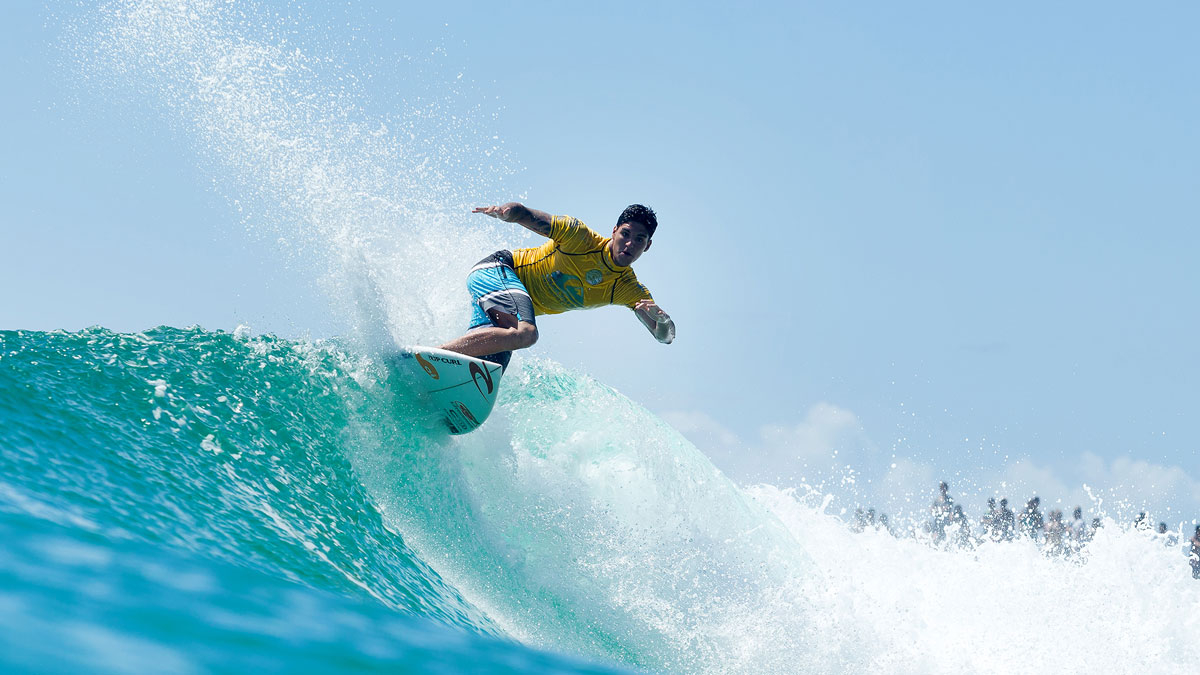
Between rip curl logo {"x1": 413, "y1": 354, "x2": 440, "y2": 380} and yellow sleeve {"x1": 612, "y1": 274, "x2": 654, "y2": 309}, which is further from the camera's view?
yellow sleeve {"x1": 612, "y1": 274, "x2": 654, "y2": 309}

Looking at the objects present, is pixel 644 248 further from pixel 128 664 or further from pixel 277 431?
pixel 128 664

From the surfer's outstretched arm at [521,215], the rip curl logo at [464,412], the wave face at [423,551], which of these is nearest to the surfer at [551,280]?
the surfer's outstretched arm at [521,215]

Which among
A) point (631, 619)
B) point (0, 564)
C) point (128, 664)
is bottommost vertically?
point (128, 664)

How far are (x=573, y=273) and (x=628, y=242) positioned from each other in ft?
1.86

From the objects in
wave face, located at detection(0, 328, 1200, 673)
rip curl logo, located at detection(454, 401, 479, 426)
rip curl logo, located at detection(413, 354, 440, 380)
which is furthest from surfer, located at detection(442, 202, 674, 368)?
wave face, located at detection(0, 328, 1200, 673)

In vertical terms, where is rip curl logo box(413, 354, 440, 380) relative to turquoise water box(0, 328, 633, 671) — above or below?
above

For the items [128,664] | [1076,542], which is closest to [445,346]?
[128,664]

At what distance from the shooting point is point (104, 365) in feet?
19.4

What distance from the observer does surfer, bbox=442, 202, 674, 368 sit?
21.8 ft

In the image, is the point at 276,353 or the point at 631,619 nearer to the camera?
the point at 631,619

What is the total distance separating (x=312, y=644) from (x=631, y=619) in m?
5.48

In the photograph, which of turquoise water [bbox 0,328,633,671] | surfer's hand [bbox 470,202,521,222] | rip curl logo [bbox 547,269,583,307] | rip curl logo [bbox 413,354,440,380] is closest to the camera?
turquoise water [bbox 0,328,633,671]

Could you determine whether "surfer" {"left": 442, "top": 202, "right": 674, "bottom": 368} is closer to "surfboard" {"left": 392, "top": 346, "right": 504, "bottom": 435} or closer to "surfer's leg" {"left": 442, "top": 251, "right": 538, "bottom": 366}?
"surfer's leg" {"left": 442, "top": 251, "right": 538, "bottom": 366}

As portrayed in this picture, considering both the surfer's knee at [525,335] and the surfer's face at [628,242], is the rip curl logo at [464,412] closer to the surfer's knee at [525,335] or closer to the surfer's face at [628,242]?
the surfer's knee at [525,335]
